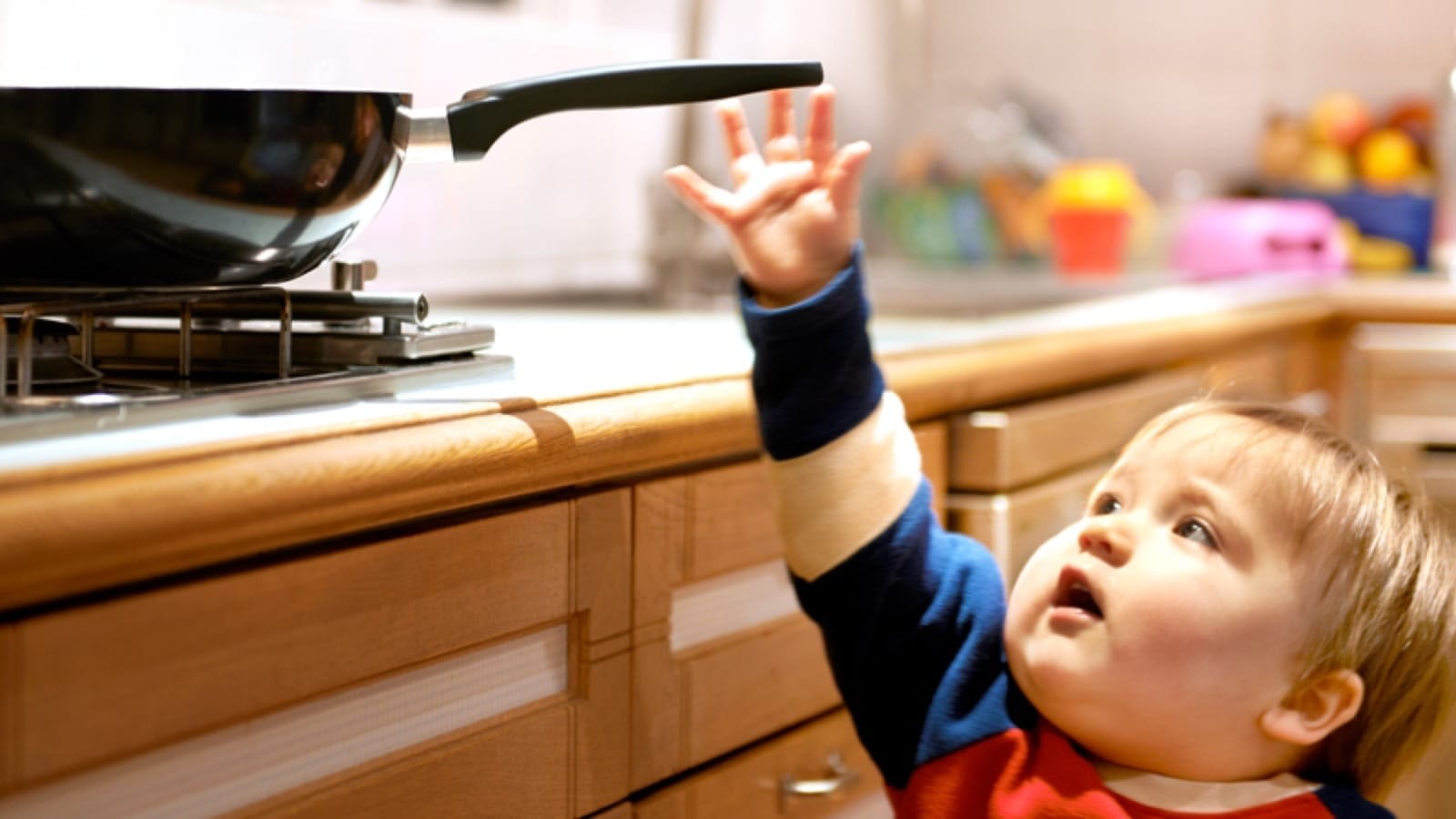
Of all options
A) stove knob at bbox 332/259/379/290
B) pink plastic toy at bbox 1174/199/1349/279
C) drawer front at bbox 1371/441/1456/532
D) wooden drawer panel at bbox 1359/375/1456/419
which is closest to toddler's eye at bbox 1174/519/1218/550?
stove knob at bbox 332/259/379/290

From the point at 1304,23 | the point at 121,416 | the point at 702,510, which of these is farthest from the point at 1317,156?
the point at 121,416

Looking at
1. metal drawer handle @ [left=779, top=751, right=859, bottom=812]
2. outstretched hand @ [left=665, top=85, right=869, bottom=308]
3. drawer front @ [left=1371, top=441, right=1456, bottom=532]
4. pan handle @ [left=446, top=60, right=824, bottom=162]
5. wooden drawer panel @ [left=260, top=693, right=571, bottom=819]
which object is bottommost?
metal drawer handle @ [left=779, top=751, right=859, bottom=812]

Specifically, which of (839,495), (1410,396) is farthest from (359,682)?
(1410,396)

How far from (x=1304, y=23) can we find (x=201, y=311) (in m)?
2.28

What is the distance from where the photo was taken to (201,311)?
34.8 inches

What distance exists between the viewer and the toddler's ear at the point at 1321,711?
0.82 meters

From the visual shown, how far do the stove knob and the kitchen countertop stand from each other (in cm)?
11

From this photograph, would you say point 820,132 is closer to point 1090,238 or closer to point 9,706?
point 9,706

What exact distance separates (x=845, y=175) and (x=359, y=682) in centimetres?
35

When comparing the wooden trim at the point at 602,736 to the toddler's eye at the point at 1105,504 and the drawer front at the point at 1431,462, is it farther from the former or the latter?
the drawer front at the point at 1431,462

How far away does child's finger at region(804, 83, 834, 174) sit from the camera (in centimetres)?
83

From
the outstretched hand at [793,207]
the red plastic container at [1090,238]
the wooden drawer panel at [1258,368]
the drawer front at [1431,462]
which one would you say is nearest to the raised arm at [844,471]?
the outstretched hand at [793,207]

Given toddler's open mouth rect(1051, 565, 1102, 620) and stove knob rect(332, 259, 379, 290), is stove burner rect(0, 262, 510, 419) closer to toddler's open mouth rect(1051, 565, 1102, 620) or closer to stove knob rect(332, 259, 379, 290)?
stove knob rect(332, 259, 379, 290)

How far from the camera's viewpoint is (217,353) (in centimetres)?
86
